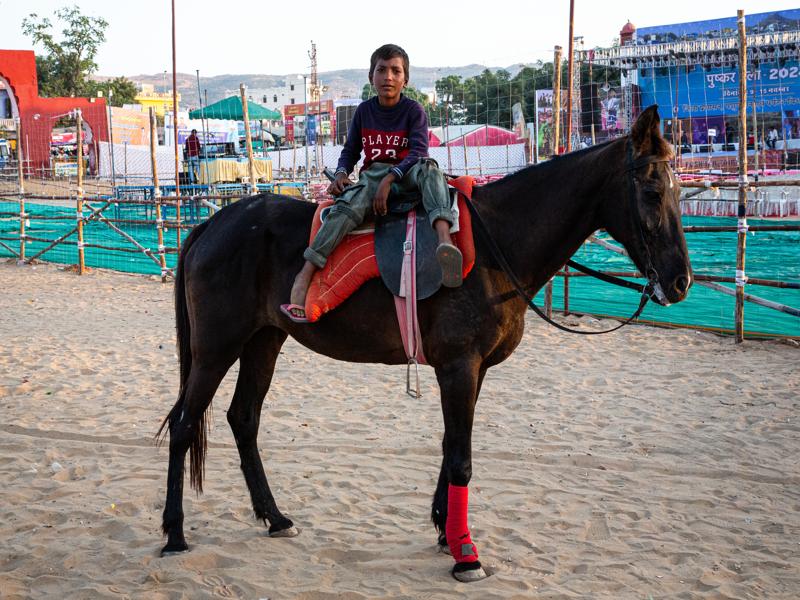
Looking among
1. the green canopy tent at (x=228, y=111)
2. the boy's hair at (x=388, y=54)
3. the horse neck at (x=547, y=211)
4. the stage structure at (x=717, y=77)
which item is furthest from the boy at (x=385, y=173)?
the stage structure at (x=717, y=77)

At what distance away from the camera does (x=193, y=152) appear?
18.0m

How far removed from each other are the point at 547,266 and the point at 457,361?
1.95ft

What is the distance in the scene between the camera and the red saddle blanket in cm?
333

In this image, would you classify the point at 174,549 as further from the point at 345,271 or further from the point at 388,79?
the point at 388,79

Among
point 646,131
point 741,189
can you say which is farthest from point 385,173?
point 741,189

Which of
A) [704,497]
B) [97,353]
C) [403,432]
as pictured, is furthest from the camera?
[97,353]

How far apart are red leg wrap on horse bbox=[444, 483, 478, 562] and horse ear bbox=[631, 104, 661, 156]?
1573 mm

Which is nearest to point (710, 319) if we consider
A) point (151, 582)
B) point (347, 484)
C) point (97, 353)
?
point (347, 484)

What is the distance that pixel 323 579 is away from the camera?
125 inches

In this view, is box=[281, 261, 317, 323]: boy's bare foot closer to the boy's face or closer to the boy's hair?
the boy's face

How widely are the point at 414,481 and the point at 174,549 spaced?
138 centimetres

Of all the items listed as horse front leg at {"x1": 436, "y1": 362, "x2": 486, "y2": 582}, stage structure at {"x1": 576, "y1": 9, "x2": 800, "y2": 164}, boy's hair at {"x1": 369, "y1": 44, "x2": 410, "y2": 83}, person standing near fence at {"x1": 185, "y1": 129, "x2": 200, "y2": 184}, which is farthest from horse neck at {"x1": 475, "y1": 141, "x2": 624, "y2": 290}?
stage structure at {"x1": 576, "y1": 9, "x2": 800, "y2": 164}

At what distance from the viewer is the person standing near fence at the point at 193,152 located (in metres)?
17.2

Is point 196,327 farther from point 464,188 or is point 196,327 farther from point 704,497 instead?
point 704,497
